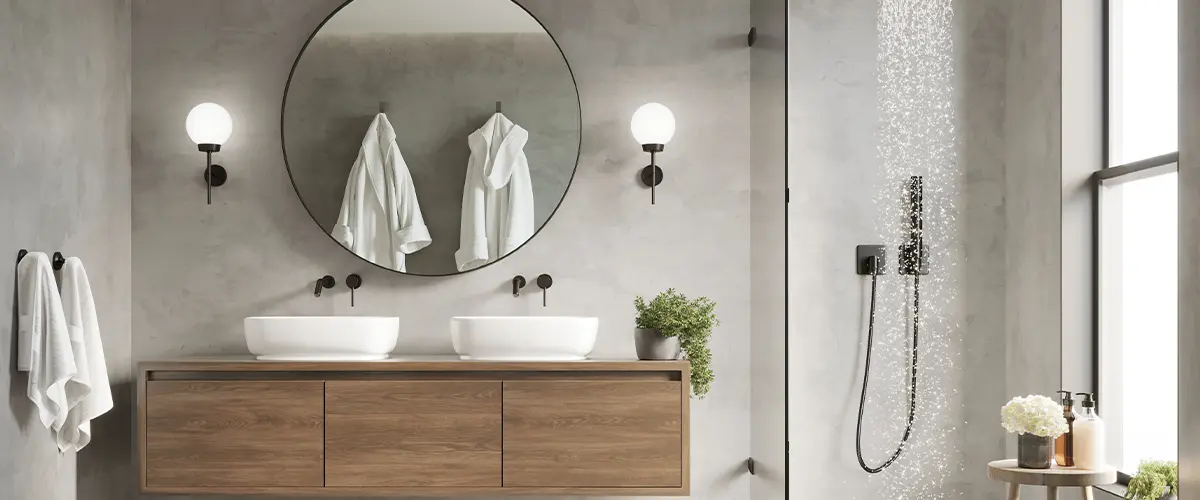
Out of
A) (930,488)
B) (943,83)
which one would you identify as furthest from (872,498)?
(943,83)

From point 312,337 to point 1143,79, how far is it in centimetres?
219

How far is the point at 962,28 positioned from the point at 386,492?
190 cm

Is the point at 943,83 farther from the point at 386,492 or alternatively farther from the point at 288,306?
the point at 288,306

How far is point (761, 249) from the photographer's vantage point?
2881 millimetres

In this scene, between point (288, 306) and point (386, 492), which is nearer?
point (386, 492)

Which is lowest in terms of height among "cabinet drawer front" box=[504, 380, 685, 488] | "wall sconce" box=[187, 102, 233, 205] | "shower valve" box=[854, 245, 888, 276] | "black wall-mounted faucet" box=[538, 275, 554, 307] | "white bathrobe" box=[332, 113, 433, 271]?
"cabinet drawer front" box=[504, 380, 685, 488]

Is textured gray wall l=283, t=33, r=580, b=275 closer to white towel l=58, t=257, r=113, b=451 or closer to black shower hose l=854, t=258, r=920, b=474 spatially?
white towel l=58, t=257, r=113, b=451

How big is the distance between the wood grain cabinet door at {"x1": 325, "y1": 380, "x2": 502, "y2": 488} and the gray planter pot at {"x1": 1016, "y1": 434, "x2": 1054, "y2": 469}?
1314 millimetres

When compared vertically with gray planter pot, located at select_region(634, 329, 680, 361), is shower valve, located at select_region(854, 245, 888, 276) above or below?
above

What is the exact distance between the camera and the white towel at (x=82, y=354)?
2375 mm

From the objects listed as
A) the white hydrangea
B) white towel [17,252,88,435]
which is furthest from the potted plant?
white towel [17,252,88,435]

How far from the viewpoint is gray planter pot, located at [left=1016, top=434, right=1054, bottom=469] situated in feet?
6.57

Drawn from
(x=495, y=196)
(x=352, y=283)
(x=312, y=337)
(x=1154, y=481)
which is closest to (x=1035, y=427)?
(x=1154, y=481)

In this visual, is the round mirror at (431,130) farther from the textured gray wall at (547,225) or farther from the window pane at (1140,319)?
the window pane at (1140,319)
